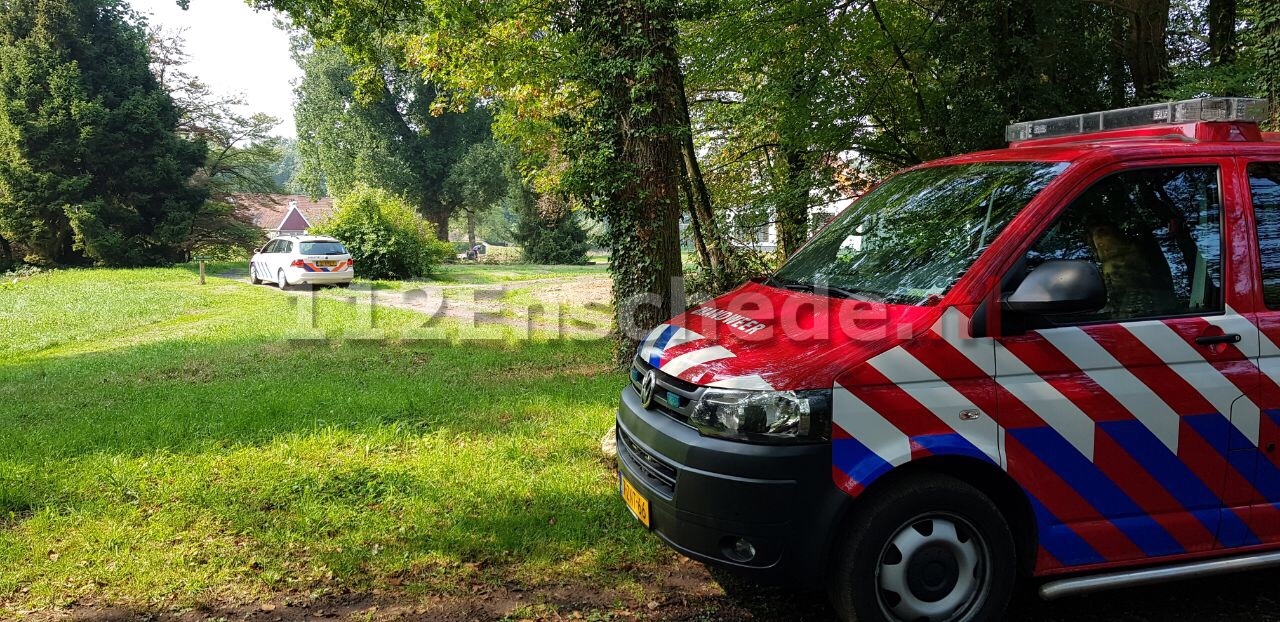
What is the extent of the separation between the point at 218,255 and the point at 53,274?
8334mm

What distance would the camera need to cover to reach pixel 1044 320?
3178 millimetres

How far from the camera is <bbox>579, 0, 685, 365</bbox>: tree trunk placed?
7914 mm

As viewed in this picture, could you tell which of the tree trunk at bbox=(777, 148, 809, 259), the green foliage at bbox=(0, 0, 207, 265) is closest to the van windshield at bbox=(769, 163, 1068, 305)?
the tree trunk at bbox=(777, 148, 809, 259)

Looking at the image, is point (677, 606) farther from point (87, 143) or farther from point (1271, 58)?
point (87, 143)

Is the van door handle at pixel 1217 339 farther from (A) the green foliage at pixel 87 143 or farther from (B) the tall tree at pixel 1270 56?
(A) the green foliage at pixel 87 143

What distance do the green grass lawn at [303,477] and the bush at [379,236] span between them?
53.2 feet

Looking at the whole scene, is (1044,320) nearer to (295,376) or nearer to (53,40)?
(295,376)

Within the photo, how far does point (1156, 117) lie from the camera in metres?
3.90

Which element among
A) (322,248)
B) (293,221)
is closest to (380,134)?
(293,221)

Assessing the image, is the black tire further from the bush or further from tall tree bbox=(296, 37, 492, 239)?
tall tree bbox=(296, 37, 492, 239)

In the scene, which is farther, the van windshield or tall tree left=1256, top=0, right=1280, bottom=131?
tall tree left=1256, top=0, right=1280, bottom=131

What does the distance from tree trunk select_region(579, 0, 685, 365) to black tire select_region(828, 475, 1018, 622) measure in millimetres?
5242

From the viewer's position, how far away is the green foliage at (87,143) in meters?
30.3

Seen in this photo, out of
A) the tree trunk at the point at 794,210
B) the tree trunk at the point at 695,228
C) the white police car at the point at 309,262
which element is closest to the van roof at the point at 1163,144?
the tree trunk at the point at 794,210
